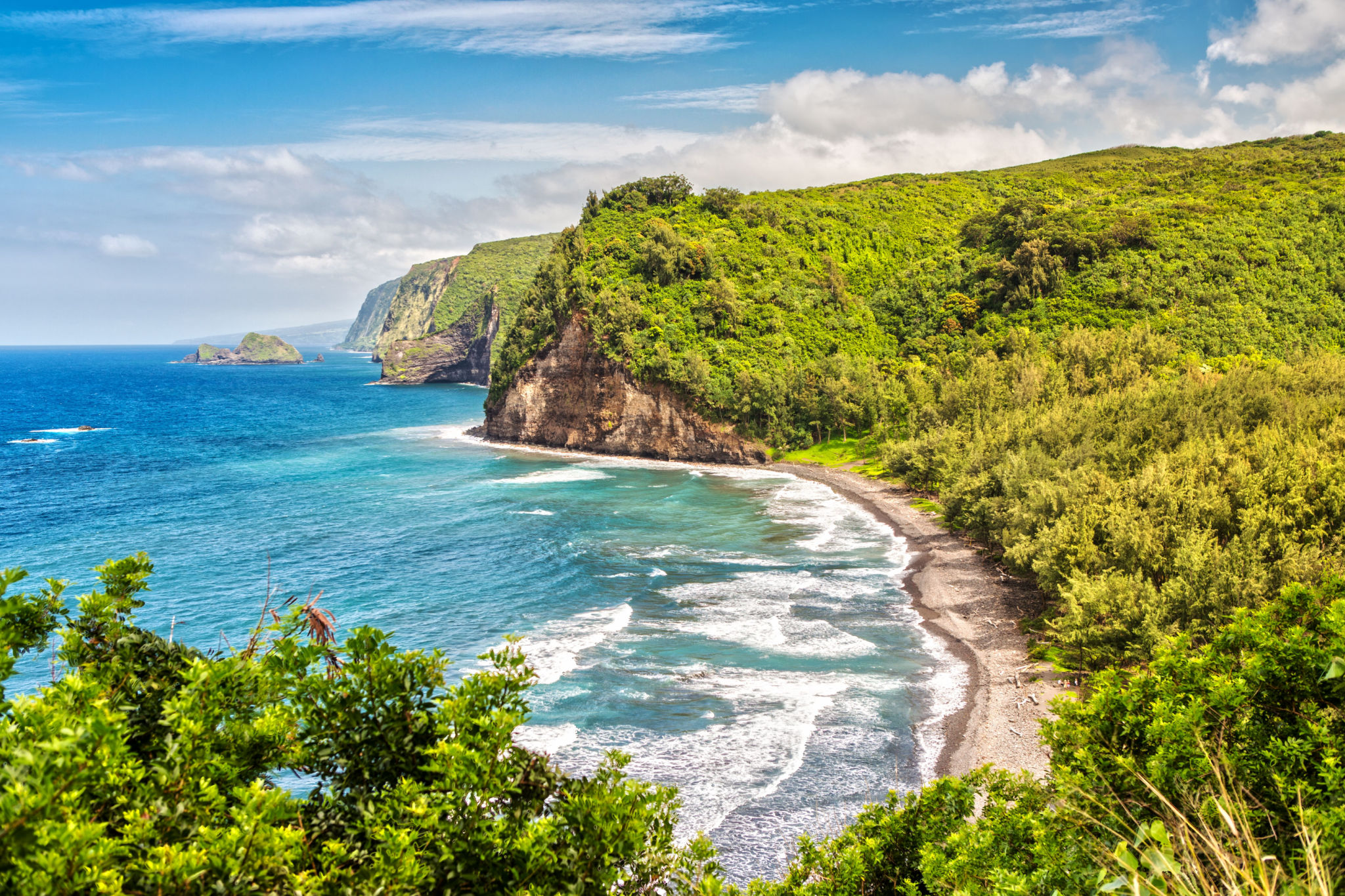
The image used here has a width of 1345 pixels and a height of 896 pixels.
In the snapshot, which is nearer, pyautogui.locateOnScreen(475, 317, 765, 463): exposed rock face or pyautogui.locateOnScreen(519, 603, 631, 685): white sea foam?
pyautogui.locateOnScreen(519, 603, 631, 685): white sea foam

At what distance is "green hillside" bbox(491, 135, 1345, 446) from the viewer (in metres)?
82.5

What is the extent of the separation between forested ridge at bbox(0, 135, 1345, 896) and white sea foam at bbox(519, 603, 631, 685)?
1076 centimetres

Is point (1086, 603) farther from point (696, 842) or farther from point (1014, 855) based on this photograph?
point (696, 842)

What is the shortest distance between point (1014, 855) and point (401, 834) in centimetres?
1152

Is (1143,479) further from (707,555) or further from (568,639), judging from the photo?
(568,639)

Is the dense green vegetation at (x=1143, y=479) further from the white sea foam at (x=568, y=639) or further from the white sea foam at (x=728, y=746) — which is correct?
the white sea foam at (x=568, y=639)

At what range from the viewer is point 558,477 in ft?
263

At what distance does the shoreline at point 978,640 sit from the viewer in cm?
2797

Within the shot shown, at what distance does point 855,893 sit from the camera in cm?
1358

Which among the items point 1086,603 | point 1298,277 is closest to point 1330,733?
point 1086,603

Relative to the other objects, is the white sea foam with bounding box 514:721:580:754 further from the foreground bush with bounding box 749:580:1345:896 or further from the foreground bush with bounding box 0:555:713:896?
the foreground bush with bounding box 0:555:713:896

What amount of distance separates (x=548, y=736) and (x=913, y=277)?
102 metres

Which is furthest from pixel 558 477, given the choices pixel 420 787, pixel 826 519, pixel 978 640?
pixel 420 787

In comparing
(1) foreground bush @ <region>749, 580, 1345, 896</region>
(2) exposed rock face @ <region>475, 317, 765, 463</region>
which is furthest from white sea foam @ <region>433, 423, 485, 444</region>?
(1) foreground bush @ <region>749, 580, 1345, 896</region>
